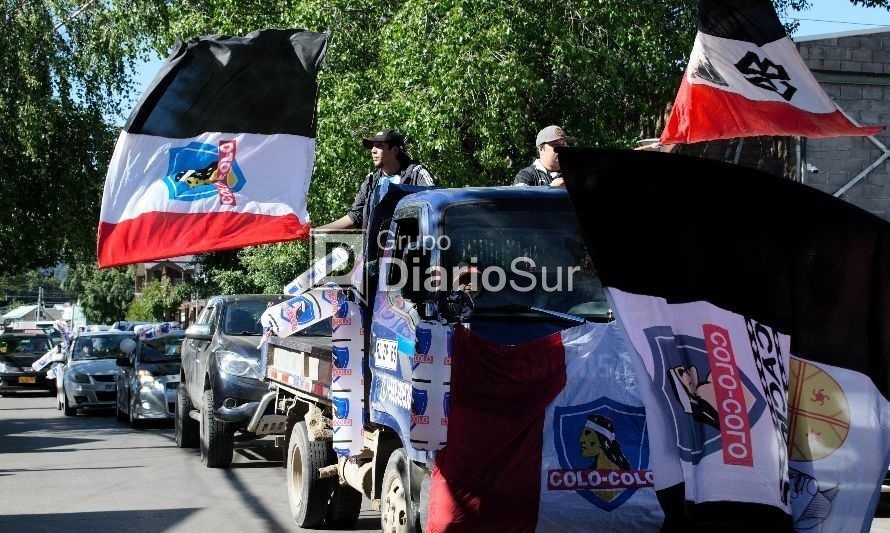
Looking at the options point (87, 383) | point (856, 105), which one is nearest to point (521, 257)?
point (856, 105)

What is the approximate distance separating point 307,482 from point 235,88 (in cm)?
301

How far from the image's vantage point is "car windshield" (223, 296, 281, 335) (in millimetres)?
15317

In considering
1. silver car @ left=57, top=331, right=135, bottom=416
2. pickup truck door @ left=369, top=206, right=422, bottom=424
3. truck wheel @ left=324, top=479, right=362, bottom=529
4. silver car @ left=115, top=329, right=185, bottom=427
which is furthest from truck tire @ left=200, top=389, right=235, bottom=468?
silver car @ left=57, top=331, right=135, bottom=416

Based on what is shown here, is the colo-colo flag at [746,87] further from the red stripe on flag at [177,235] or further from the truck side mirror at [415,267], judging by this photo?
the red stripe on flag at [177,235]

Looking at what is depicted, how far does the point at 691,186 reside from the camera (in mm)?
5203

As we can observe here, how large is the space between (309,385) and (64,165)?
23135 mm

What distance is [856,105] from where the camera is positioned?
17.5 metres

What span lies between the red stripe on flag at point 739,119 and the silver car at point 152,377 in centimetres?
1350

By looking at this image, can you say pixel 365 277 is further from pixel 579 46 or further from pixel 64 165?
pixel 64 165

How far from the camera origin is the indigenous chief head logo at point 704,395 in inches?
197

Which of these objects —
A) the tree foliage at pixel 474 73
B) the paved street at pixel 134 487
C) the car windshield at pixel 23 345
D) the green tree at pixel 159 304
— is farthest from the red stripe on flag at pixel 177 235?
the green tree at pixel 159 304

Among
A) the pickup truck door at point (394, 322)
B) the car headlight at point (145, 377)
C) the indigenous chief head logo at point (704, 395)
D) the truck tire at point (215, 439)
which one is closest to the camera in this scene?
the indigenous chief head logo at point (704, 395)

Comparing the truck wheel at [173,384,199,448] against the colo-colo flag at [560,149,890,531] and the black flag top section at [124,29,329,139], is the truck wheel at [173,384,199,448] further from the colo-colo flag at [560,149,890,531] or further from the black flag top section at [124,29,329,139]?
the colo-colo flag at [560,149,890,531]

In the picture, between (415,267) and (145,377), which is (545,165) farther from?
(145,377)
